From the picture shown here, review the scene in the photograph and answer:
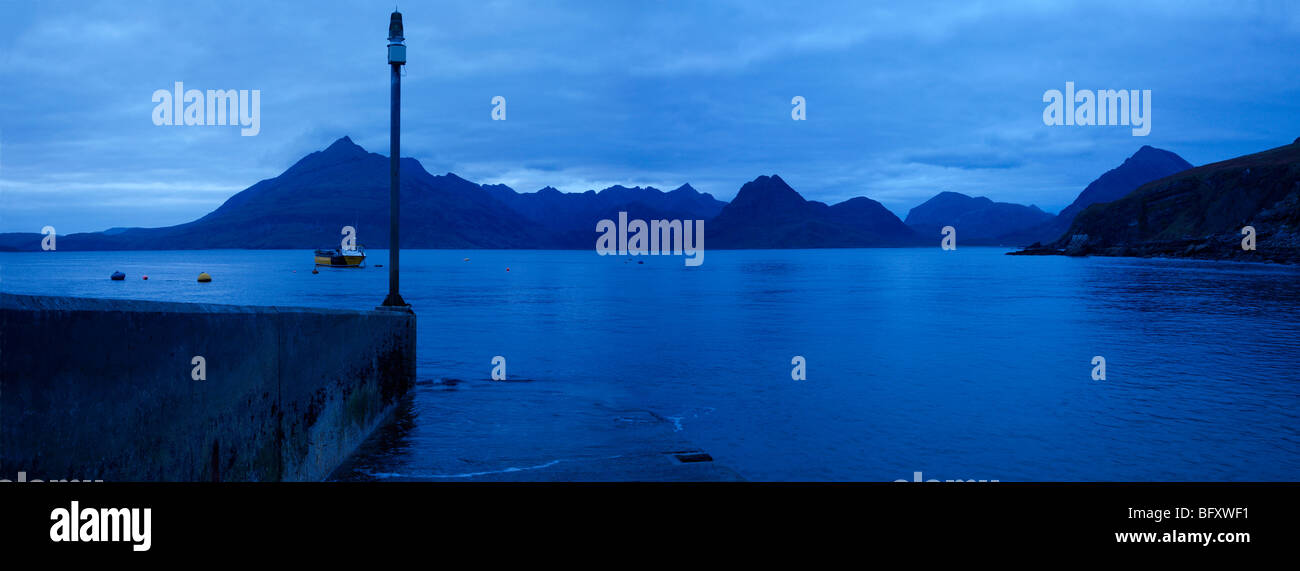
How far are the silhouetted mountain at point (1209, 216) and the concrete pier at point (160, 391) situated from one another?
119 m

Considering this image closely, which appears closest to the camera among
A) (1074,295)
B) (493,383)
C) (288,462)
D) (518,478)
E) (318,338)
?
(288,462)

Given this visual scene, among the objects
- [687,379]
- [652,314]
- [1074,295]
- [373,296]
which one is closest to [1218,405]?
[687,379]

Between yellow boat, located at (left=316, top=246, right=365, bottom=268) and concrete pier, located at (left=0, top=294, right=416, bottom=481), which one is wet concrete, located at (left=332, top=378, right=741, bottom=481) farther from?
yellow boat, located at (left=316, top=246, right=365, bottom=268)

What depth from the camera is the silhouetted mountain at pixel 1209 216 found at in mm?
118312

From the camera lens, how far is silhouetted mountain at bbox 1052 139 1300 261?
388 ft

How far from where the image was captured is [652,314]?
1577 inches

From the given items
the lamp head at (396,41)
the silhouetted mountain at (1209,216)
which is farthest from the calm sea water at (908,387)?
the silhouetted mountain at (1209,216)

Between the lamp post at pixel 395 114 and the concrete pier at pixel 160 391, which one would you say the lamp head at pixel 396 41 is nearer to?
the lamp post at pixel 395 114

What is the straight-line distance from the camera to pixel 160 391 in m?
4.90

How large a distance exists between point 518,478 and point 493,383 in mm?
8533

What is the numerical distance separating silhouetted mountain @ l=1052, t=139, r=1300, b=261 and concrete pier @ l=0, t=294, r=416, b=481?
119 meters

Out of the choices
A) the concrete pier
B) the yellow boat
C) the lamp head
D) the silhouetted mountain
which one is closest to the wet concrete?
the concrete pier

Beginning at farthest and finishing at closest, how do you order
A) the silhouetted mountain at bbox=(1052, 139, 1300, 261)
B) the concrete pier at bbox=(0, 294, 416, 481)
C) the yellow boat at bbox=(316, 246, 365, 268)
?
the silhouetted mountain at bbox=(1052, 139, 1300, 261) < the yellow boat at bbox=(316, 246, 365, 268) < the concrete pier at bbox=(0, 294, 416, 481)
